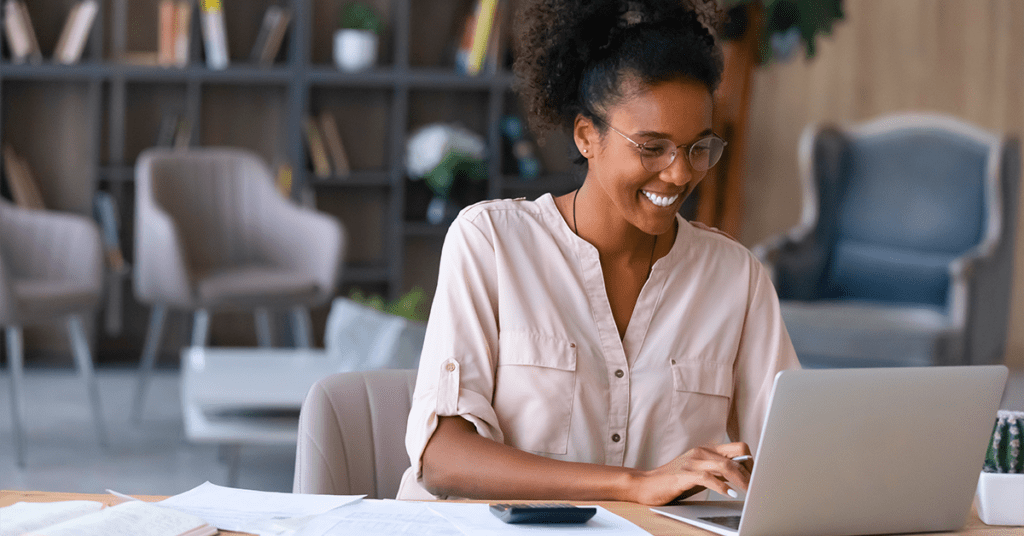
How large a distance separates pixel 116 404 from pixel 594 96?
3.36 meters

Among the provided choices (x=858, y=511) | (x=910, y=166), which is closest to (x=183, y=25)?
(x=910, y=166)

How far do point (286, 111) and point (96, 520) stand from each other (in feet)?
14.4

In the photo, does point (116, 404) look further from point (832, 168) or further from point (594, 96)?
point (594, 96)

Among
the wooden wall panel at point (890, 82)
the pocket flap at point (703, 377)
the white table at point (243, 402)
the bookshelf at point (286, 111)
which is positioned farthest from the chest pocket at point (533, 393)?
the wooden wall panel at point (890, 82)

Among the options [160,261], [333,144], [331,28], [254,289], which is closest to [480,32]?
[331,28]

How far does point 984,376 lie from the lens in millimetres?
941

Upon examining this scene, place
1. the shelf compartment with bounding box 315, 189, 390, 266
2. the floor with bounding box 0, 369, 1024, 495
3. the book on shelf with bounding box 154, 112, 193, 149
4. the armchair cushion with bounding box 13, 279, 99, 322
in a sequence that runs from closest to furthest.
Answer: the floor with bounding box 0, 369, 1024, 495, the armchair cushion with bounding box 13, 279, 99, 322, the book on shelf with bounding box 154, 112, 193, 149, the shelf compartment with bounding box 315, 189, 390, 266

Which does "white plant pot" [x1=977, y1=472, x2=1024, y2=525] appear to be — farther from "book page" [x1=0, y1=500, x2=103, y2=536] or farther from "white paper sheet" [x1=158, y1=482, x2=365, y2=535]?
"book page" [x1=0, y1=500, x2=103, y2=536]

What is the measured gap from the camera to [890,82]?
5.48 meters

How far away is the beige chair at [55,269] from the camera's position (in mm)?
3417

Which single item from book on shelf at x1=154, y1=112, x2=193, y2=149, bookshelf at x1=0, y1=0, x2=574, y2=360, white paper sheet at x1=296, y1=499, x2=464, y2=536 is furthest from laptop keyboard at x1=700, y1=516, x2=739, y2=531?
book on shelf at x1=154, y1=112, x2=193, y2=149

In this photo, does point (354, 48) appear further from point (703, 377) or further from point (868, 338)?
point (703, 377)

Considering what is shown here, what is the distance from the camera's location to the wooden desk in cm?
96

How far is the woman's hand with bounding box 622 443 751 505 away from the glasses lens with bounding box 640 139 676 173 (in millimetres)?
356
